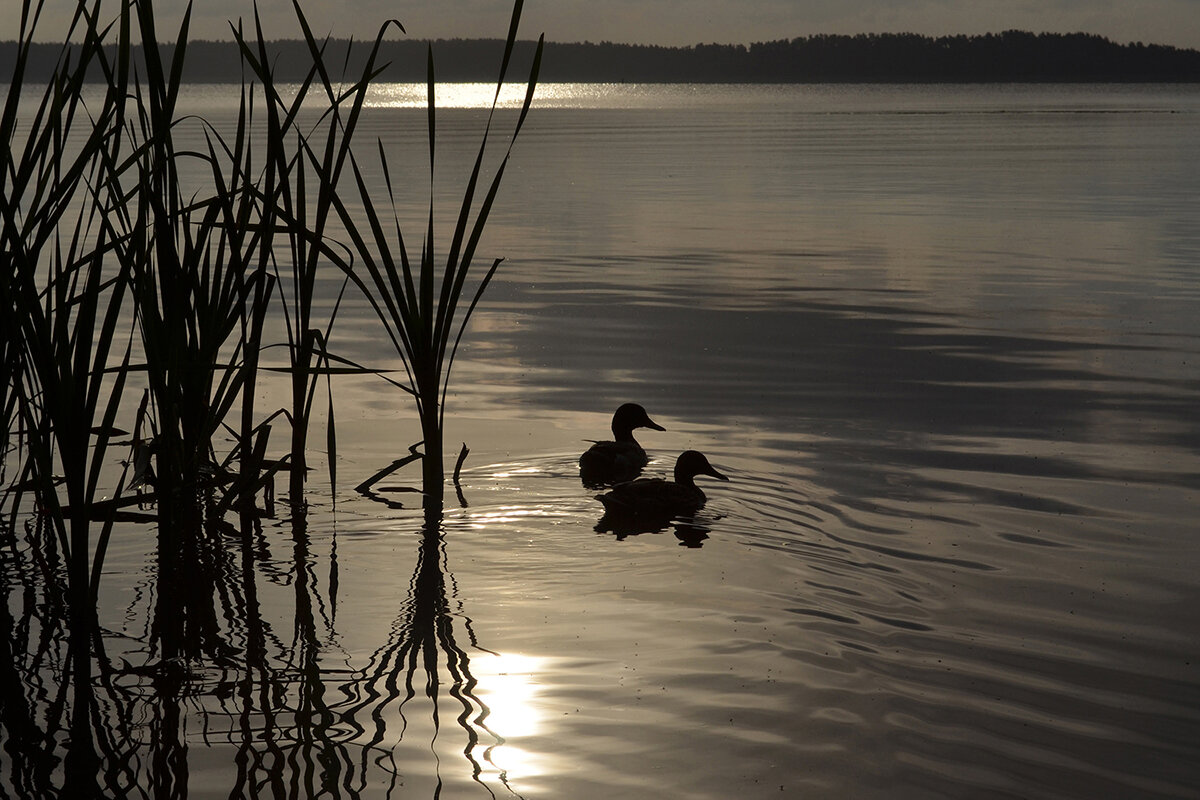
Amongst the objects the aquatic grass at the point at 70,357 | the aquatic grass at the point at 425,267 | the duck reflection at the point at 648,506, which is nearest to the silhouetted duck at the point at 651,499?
the duck reflection at the point at 648,506

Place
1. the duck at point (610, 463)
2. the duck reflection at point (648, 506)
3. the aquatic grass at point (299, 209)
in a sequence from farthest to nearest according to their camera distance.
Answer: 1. the duck at point (610, 463)
2. the duck reflection at point (648, 506)
3. the aquatic grass at point (299, 209)

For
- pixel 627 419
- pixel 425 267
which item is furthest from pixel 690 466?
pixel 425 267

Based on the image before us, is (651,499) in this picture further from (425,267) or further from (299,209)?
(299,209)

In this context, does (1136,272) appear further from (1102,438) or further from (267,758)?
(267,758)

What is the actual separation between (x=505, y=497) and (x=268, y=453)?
1.39 metres

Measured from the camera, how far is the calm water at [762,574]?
364 centimetres

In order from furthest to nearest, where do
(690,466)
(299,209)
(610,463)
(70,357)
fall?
(610,463), (690,466), (299,209), (70,357)

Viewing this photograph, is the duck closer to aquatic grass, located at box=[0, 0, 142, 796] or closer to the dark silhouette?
the dark silhouette

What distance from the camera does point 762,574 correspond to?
203 inches

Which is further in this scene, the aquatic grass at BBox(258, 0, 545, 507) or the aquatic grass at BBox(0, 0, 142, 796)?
the aquatic grass at BBox(258, 0, 545, 507)

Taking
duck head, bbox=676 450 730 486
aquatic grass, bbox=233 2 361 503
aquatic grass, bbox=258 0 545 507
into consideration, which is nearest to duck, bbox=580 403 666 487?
duck head, bbox=676 450 730 486

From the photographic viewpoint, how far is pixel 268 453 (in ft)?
22.2

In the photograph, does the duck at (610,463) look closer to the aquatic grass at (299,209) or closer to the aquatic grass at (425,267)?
the aquatic grass at (425,267)

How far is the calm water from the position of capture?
3.64 metres
